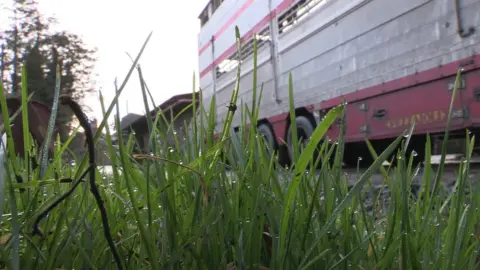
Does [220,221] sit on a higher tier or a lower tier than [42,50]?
lower

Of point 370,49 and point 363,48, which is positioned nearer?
point 370,49

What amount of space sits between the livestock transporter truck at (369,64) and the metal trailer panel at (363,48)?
0.04ft

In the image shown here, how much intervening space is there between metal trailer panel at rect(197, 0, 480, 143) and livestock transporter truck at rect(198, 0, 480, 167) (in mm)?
11

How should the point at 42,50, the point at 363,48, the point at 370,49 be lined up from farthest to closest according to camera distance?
the point at 42,50
the point at 363,48
the point at 370,49

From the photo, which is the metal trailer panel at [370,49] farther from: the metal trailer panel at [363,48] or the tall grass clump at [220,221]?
the tall grass clump at [220,221]

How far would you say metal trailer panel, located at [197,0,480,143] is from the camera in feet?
16.4

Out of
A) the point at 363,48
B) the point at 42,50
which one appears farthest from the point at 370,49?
the point at 42,50

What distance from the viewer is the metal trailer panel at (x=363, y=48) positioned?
5.00 m

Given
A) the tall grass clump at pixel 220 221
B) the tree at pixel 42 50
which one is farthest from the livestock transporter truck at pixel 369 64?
the tree at pixel 42 50

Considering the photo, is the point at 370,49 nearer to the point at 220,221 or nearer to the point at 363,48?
the point at 363,48

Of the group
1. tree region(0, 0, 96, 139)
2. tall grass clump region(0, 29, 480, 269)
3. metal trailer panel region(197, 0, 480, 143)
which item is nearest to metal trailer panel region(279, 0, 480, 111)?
metal trailer panel region(197, 0, 480, 143)

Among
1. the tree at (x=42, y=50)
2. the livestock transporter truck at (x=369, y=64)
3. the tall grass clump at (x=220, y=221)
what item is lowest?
the tall grass clump at (x=220, y=221)

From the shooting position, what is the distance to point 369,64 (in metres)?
6.20

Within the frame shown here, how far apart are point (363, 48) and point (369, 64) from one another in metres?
0.24
